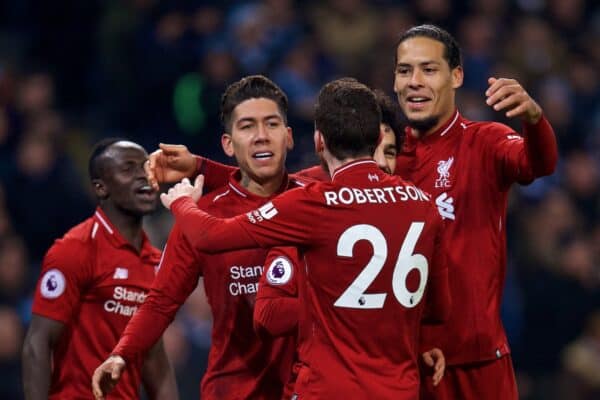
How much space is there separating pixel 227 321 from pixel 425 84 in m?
1.32

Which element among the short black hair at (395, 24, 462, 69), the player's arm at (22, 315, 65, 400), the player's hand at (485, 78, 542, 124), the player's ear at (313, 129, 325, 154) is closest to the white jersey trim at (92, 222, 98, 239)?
the player's arm at (22, 315, 65, 400)

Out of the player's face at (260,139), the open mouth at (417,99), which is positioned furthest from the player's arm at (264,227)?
the open mouth at (417,99)

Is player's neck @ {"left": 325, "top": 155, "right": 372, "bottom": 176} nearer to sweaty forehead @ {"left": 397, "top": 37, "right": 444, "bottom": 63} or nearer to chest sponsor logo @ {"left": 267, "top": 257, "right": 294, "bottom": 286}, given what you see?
chest sponsor logo @ {"left": 267, "top": 257, "right": 294, "bottom": 286}

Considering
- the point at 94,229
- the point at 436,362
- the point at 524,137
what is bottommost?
the point at 436,362

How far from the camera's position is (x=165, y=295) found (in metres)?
5.12

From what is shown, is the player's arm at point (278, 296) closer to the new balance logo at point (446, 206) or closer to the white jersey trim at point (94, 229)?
the new balance logo at point (446, 206)

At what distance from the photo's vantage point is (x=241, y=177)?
5.36 meters

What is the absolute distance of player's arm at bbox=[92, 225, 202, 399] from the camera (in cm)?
508

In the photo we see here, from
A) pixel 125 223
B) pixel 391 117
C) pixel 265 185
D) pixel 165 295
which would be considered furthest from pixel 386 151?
pixel 125 223

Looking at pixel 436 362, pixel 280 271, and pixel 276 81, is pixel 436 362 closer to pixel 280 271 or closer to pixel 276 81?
pixel 280 271

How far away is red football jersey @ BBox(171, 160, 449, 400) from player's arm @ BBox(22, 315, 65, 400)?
134cm

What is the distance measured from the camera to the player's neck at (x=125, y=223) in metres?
5.96

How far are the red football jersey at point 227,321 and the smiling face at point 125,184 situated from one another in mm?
863

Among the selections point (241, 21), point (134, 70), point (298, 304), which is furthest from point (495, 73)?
point (298, 304)
